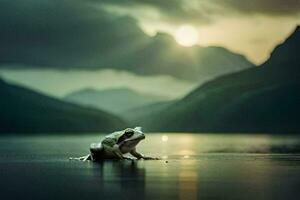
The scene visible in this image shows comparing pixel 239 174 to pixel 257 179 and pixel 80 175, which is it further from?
pixel 80 175

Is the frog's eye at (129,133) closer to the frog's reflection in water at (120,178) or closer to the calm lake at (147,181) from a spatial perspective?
the frog's reflection in water at (120,178)

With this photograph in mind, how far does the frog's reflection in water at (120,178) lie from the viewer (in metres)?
36.8

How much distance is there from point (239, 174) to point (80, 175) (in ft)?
30.4

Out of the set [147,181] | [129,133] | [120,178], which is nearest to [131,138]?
[129,133]

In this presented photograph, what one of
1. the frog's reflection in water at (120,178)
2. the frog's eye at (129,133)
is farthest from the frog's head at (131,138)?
the frog's reflection in water at (120,178)

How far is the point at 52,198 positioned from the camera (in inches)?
1341

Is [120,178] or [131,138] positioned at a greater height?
[131,138]

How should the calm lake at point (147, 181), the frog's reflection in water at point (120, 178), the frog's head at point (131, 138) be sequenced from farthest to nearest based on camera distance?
1. the frog's head at point (131, 138)
2. the frog's reflection in water at point (120, 178)
3. the calm lake at point (147, 181)

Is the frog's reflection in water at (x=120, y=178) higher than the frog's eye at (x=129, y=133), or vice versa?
the frog's eye at (x=129, y=133)

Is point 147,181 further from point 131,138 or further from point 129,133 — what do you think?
→ point 129,133

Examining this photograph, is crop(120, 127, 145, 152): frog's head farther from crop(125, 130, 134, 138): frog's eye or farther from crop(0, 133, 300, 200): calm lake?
crop(0, 133, 300, 200): calm lake

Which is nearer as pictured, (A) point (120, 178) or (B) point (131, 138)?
(A) point (120, 178)

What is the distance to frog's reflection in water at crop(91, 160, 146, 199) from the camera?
36.8 metres

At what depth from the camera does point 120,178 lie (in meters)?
45.0
